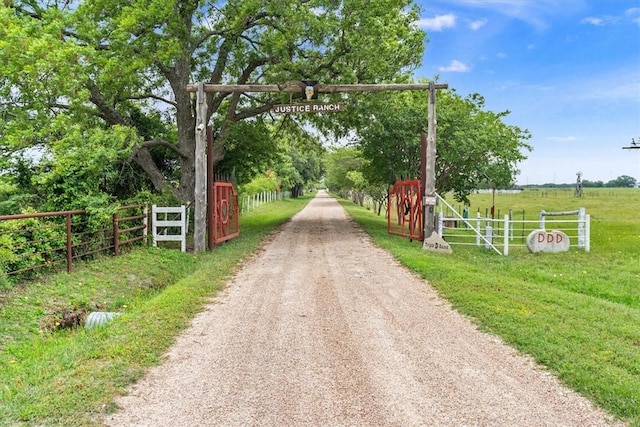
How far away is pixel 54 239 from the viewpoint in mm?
8773

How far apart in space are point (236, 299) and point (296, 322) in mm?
1614

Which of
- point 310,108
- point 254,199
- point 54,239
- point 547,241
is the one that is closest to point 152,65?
point 310,108

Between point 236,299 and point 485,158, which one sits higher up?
point 485,158

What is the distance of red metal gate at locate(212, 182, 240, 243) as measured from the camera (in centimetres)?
1345

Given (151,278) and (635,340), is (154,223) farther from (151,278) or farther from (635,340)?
(635,340)

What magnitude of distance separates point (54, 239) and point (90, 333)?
3.73 m

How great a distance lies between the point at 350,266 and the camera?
10273 mm

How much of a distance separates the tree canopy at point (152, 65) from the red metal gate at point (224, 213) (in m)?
1.80

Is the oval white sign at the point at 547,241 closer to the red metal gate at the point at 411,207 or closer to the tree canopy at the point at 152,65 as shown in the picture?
the red metal gate at the point at 411,207

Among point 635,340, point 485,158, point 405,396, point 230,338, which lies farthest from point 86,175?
point 485,158

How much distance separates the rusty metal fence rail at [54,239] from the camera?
25.4 feet

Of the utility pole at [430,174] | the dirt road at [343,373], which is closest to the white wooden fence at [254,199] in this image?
the utility pole at [430,174]

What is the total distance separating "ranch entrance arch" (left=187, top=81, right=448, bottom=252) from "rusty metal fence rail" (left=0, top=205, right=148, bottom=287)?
1.82 m

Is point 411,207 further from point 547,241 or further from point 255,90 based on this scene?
point 255,90
